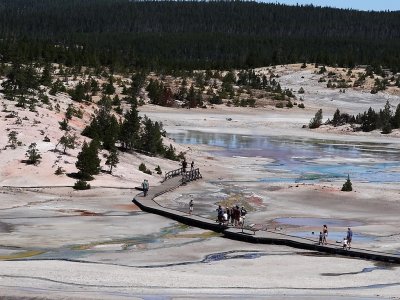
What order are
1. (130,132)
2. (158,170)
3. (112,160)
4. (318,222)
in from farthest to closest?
(130,132) < (158,170) < (112,160) < (318,222)

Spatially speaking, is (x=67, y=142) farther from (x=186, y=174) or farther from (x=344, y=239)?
(x=344, y=239)

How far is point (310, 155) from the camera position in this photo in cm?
5481

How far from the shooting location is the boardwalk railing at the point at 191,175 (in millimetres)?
41312

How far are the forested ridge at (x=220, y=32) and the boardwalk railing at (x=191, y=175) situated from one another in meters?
64.7

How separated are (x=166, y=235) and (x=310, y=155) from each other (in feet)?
89.5

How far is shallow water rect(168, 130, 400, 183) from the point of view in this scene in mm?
45594

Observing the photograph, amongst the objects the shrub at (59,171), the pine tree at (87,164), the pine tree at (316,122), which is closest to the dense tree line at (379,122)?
the pine tree at (316,122)

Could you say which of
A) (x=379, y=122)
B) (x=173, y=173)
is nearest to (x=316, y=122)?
(x=379, y=122)

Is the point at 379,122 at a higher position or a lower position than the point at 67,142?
higher

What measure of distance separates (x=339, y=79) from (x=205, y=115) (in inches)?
1123

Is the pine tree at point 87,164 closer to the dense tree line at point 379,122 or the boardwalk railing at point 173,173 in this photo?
the boardwalk railing at point 173,173

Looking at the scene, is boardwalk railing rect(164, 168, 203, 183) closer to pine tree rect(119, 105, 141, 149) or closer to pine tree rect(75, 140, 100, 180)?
pine tree rect(119, 105, 141, 149)

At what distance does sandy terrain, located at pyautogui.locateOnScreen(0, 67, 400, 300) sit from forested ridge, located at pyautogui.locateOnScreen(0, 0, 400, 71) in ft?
217

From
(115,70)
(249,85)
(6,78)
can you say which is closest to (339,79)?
(249,85)
